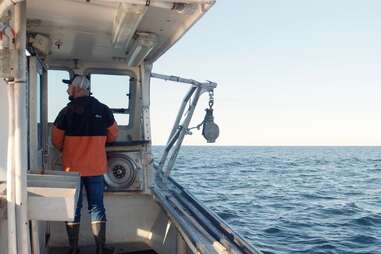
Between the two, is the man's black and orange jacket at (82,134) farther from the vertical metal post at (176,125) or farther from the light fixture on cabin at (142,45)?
the vertical metal post at (176,125)

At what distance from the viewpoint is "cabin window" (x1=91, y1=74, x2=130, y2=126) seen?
5.89 metres

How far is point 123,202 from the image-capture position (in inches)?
219

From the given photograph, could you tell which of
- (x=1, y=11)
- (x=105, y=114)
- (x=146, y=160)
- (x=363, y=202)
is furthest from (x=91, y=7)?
(x=363, y=202)

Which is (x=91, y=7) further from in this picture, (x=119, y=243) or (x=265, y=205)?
(x=265, y=205)

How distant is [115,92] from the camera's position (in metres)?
5.96

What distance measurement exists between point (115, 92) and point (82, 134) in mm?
1558

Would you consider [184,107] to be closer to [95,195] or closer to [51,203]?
[95,195]

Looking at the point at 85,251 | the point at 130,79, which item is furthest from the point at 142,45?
the point at 85,251

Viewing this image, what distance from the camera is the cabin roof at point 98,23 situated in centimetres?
326

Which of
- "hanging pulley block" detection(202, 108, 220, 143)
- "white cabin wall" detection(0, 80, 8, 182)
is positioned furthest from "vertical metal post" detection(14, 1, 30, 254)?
"hanging pulley block" detection(202, 108, 220, 143)

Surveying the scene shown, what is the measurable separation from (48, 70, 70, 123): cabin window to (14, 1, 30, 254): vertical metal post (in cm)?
277

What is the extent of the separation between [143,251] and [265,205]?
413 inches

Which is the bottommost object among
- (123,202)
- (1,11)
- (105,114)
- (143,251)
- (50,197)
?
(143,251)

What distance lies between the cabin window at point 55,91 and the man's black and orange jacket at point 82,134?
116 cm
